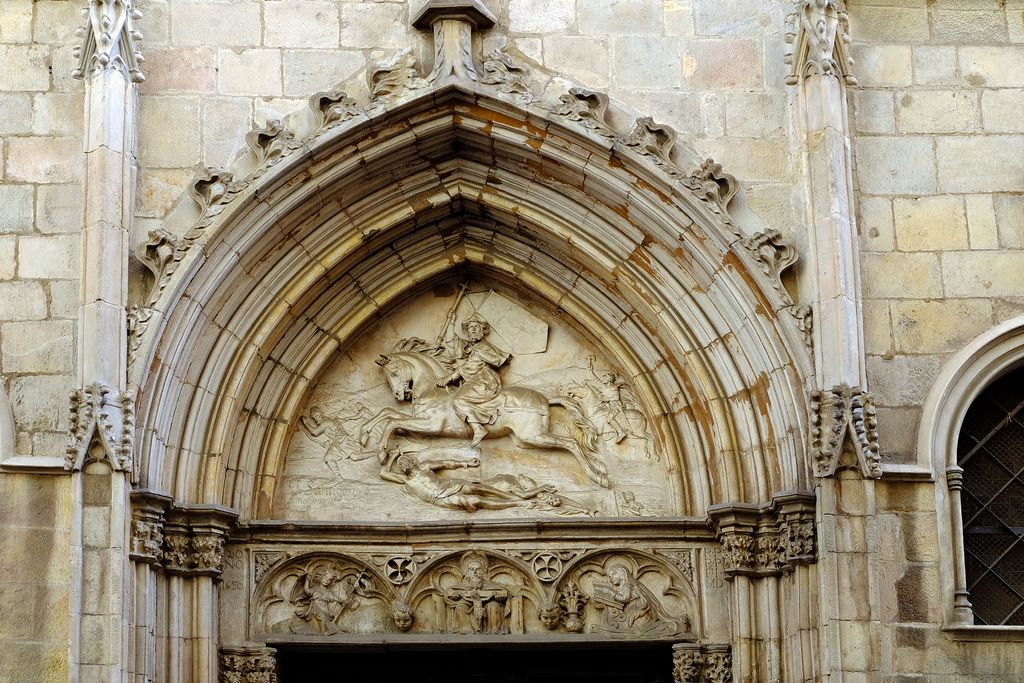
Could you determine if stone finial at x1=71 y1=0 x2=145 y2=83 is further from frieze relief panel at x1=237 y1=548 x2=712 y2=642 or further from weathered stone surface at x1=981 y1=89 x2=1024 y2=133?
weathered stone surface at x1=981 y1=89 x2=1024 y2=133

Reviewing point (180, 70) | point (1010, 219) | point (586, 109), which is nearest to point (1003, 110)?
point (1010, 219)

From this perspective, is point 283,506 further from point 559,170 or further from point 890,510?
point 890,510

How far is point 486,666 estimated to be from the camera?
1299 centimetres

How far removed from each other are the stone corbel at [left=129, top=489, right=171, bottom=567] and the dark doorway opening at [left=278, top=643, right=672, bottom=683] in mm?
1362

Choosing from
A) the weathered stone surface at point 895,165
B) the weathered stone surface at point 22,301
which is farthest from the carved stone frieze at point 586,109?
the weathered stone surface at point 22,301

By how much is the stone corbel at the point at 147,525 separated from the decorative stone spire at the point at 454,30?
3.16 meters

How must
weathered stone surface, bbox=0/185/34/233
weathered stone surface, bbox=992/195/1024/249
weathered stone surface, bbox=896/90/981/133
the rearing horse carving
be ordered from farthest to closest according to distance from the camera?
1. the rearing horse carving
2. weathered stone surface, bbox=896/90/981/133
3. weathered stone surface, bbox=992/195/1024/249
4. weathered stone surface, bbox=0/185/34/233

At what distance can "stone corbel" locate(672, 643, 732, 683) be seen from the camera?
12555 millimetres

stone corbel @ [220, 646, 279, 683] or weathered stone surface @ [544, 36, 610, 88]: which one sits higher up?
weathered stone surface @ [544, 36, 610, 88]

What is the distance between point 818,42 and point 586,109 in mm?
1506

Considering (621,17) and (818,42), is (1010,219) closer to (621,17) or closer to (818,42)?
(818,42)

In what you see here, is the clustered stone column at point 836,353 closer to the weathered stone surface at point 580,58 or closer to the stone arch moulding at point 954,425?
the stone arch moulding at point 954,425

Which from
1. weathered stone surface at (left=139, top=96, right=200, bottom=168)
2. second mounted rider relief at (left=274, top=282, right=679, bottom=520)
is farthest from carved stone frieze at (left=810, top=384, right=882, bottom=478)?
weathered stone surface at (left=139, top=96, right=200, bottom=168)

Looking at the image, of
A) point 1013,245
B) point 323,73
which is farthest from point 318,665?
point 1013,245
